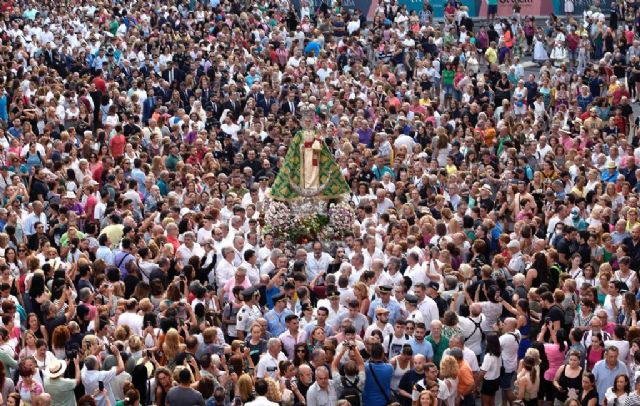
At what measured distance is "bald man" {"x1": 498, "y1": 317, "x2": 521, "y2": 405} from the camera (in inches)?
707

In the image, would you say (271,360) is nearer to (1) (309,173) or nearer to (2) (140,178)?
(1) (309,173)

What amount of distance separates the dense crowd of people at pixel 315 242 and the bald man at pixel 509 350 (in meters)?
0.03

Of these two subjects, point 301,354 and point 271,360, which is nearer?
point 271,360

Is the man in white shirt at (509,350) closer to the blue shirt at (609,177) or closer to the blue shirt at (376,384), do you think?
the blue shirt at (376,384)

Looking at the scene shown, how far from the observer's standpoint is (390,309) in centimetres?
1880

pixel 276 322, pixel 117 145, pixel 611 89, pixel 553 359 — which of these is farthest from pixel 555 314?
pixel 611 89

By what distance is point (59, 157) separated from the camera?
2617 centimetres

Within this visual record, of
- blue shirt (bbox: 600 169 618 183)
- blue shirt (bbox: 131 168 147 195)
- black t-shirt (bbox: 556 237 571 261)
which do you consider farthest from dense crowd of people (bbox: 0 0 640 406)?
blue shirt (bbox: 600 169 618 183)

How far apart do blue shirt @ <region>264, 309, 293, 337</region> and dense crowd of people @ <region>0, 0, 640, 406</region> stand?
1.2 inches

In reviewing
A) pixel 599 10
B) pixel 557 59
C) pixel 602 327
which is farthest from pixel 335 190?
pixel 599 10

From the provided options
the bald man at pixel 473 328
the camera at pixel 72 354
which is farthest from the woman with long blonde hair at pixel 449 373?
the camera at pixel 72 354

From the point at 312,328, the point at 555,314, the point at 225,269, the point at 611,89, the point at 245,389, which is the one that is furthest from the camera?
the point at 611,89

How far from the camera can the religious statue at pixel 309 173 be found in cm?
2411

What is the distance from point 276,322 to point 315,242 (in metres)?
4.42
